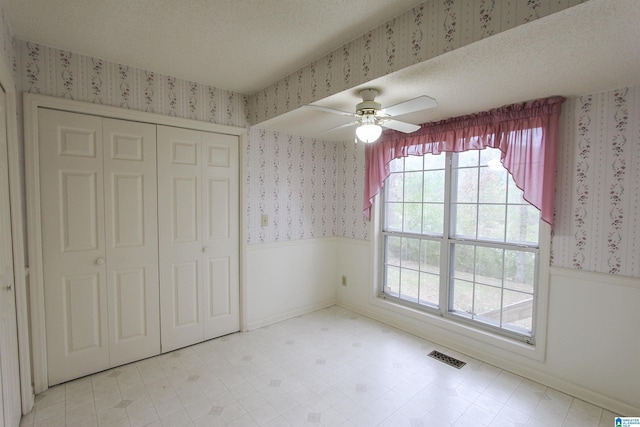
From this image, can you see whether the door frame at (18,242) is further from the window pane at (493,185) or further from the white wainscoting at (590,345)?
the window pane at (493,185)

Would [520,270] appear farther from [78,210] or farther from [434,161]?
[78,210]

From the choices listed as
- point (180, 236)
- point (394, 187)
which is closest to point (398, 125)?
point (394, 187)

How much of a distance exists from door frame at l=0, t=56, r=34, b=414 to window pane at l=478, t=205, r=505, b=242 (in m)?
3.68

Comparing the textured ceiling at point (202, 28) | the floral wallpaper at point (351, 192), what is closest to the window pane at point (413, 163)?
the floral wallpaper at point (351, 192)

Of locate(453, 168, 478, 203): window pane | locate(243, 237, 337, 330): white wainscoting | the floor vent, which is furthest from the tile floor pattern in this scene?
locate(453, 168, 478, 203): window pane

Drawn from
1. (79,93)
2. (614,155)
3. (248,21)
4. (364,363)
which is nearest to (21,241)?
(79,93)

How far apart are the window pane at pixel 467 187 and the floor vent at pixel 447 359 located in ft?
4.93

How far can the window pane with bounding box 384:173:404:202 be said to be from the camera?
12.0 ft

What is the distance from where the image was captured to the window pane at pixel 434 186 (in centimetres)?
323

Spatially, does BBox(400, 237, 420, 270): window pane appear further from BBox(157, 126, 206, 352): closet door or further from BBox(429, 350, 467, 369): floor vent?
BBox(157, 126, 206, 352): closet door

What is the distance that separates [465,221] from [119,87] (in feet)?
11.1

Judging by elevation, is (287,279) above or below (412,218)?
below

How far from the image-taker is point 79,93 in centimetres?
243

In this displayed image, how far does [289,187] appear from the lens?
3756mm
